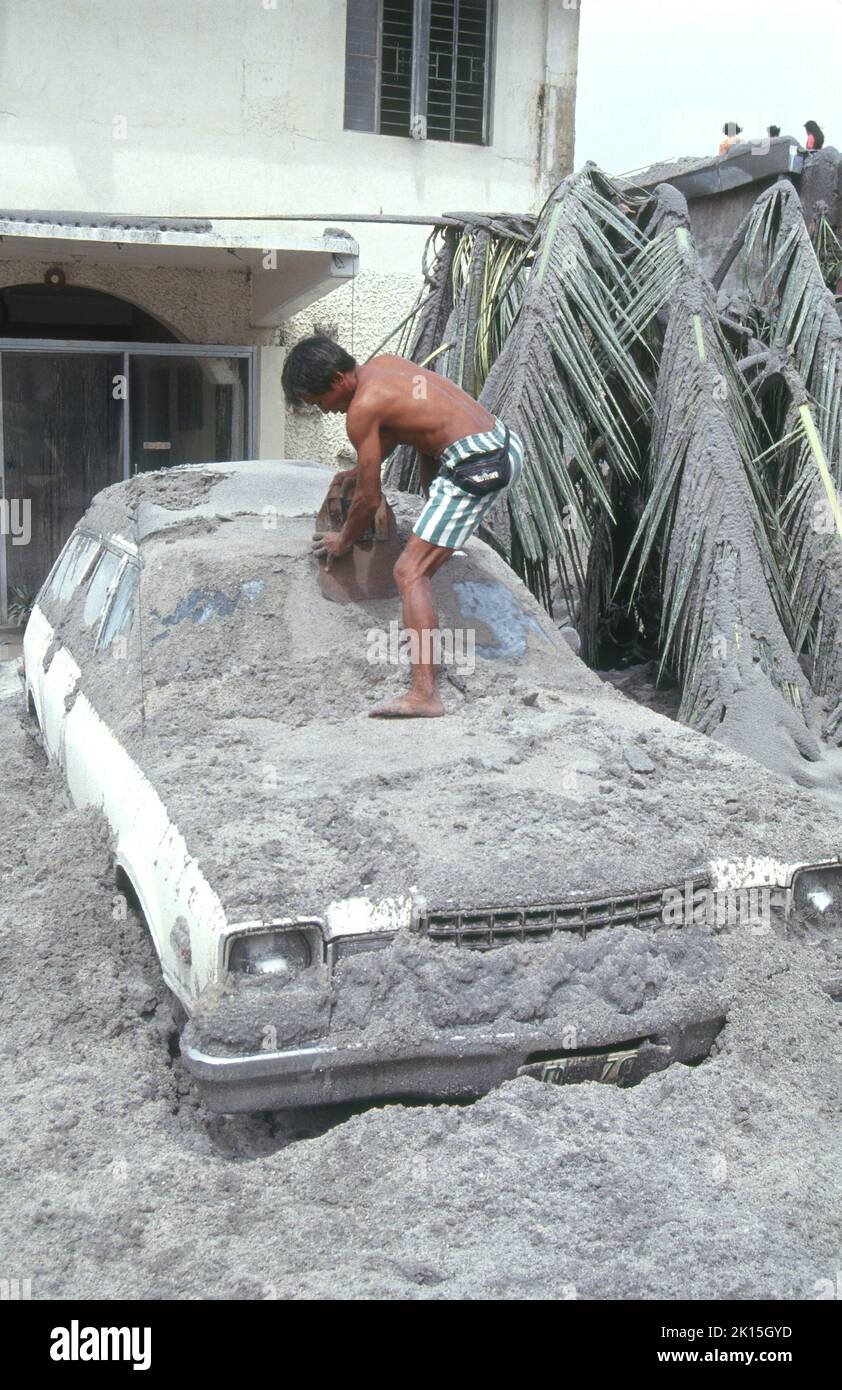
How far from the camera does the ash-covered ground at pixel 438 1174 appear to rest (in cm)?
279

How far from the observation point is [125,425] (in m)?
11.5

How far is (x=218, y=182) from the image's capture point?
11977 millimetres

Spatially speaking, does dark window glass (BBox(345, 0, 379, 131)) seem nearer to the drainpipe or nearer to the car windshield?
the drainpipe

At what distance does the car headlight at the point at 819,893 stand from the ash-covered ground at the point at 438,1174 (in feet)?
0.26

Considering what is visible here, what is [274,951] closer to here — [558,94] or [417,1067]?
[417,1067]

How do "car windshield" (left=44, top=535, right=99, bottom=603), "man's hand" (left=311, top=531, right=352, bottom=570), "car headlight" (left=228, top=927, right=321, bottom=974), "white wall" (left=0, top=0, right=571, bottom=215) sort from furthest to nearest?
"white wall" (left=0, top=0, right=571, bottom=215) → "car windshield" (left=44, top=535, right=99, bottom=603) → "man's hand" (left=311, top=531, right=352, bottom=570) → "car headlight" (left=228, top=927, right=321, bottom=974)

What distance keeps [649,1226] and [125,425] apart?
9.72 meters

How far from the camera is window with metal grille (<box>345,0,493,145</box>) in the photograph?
12445 mm

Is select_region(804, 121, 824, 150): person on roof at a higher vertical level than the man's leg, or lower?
higher

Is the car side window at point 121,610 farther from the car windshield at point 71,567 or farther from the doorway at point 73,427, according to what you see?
the doorway at point 73,427

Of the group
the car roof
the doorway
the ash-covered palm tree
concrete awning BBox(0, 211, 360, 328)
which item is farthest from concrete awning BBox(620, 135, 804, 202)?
the car roof

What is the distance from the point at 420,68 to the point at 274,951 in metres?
11.4

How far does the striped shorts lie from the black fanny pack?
0.05ft

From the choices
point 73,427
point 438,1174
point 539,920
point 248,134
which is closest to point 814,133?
point 248,134
